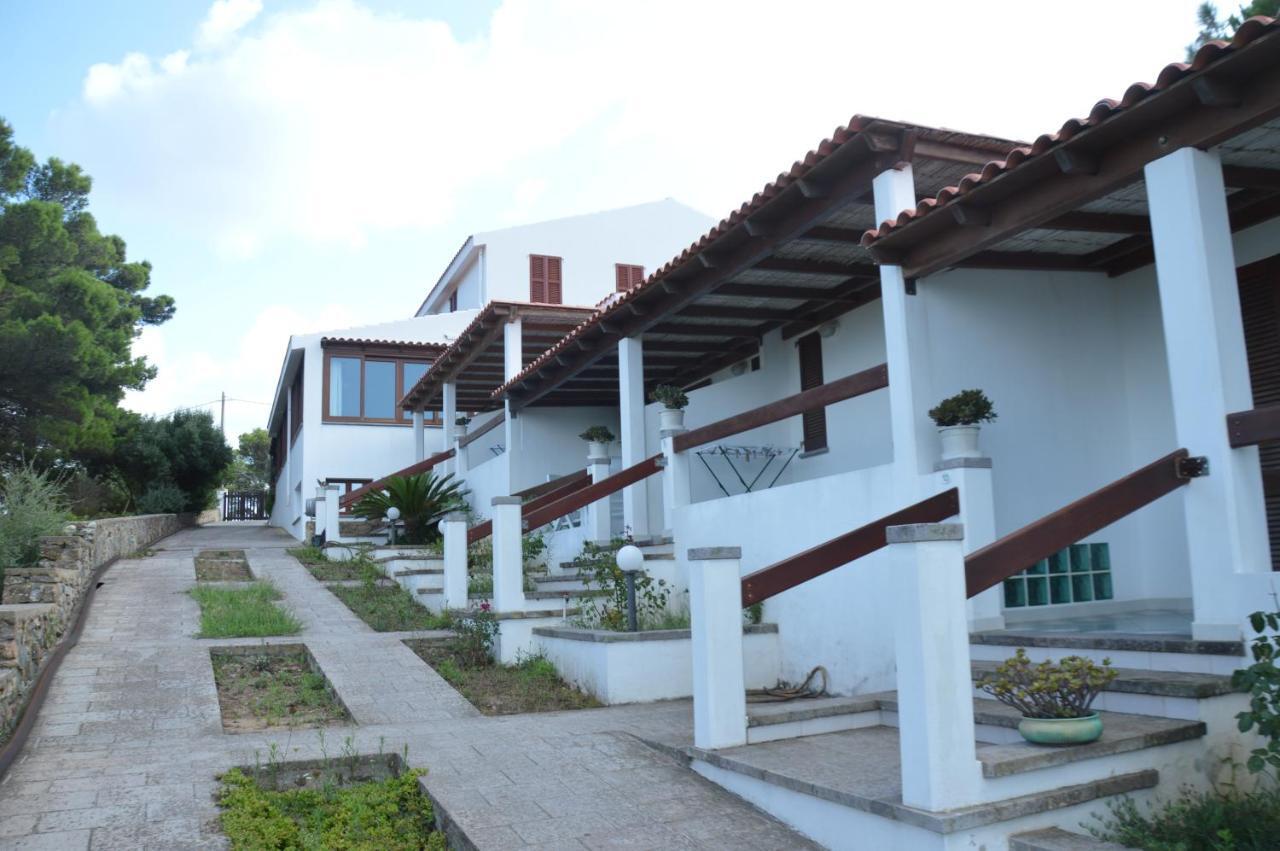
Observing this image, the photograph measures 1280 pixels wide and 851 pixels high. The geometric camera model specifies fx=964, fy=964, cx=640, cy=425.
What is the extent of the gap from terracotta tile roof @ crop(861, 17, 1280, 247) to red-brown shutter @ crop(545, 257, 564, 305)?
66.3ft

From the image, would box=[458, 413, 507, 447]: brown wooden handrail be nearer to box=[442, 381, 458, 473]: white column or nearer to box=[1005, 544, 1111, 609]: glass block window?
box=[442, 381, 458, 473]: white column

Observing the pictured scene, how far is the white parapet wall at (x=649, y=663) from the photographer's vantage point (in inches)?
290

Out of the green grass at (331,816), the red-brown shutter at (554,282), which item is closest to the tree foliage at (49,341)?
the red-brown shutter at (554,282)

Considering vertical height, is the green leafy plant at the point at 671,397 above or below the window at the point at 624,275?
below

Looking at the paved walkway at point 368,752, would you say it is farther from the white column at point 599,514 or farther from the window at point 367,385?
the window at point 367,385

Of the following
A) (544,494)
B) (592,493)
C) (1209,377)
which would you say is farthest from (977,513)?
(544,494)

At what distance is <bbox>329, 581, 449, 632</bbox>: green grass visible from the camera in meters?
10.4

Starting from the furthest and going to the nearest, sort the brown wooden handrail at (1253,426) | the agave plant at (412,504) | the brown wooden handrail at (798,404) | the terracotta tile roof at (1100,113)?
the agave plant at (412,504) → the brown wooden handrail at (798,404) → the brown wooden handrail at (1253,426) → the terracotta tile roof at (1100,113)

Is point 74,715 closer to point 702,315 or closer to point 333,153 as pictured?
point 702,315

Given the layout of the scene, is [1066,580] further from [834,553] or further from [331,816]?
[331,816]

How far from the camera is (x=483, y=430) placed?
17.6 metres

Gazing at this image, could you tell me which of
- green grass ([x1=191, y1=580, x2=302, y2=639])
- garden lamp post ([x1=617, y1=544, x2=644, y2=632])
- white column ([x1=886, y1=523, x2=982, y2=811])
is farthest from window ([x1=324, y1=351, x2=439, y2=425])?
white column ([x1=886, y1=523, x2=982, y2=811])

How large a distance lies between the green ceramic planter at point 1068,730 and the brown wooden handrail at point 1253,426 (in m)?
1.55

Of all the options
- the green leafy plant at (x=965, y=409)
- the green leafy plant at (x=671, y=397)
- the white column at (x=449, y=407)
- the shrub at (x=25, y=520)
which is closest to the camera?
the green leafy plant at (x=965, y=409)
